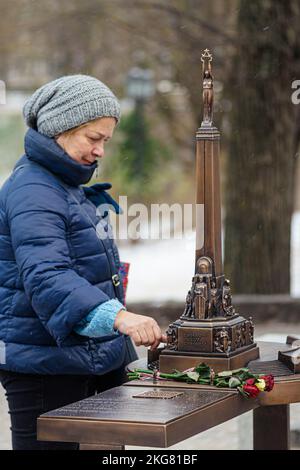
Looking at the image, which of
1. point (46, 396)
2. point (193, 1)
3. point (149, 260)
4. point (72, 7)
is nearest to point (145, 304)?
point (72, 7)

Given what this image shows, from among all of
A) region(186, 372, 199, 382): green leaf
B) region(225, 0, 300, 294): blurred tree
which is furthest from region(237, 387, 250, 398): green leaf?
region(225, 0, 300, 294): blurred tree

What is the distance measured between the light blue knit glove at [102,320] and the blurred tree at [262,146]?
721 cm

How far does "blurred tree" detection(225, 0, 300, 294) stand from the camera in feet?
34.1

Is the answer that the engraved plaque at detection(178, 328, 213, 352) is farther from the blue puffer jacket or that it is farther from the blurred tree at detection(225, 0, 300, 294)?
the blurred tree at detection(225, 0, 300, 294)

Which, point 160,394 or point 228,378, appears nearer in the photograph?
point 160,394

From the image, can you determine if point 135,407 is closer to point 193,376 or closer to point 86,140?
point 193,376

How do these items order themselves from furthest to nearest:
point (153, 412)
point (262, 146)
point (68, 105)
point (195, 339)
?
1. point (262, 146)
2. point (68, 105)
3. point (195, 339)
4. point (153, 412)

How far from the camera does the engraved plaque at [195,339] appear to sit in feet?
11.5

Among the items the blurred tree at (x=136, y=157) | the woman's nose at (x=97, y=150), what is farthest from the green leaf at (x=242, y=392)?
the blurred tree at (x=136, y=157)

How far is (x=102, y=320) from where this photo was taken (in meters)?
3.38

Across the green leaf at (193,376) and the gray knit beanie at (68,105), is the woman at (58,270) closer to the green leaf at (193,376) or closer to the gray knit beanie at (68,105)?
the gray knit beanie at (68,105)

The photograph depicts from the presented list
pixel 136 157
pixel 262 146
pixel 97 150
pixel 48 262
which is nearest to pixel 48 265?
pixel 48 262

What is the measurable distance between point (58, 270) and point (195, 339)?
18.2 inches

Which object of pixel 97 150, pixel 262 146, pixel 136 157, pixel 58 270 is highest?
pixel 136 157
